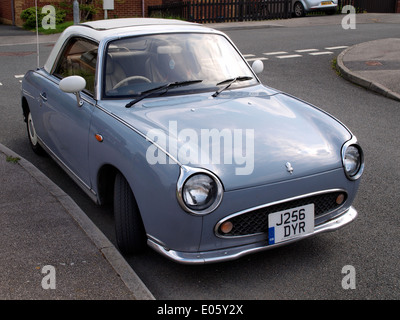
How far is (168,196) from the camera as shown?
346 cm

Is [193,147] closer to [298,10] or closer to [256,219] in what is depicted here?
[256,219]

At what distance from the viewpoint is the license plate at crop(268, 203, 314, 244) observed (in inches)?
144

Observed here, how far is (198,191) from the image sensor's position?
345 centimetres

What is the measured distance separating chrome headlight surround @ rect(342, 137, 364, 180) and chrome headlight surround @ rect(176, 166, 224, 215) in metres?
1.03

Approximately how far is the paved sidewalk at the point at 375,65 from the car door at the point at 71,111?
19.5 ft

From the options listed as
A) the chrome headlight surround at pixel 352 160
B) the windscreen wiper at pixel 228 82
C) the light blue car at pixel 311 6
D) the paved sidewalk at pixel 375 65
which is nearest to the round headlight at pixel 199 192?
the chrome headlight surround at pixel 352 160

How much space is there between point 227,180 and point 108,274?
104 cm

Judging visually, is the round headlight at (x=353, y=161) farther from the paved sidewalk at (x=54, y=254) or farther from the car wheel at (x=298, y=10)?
the car wheel at (x=298, y=10)

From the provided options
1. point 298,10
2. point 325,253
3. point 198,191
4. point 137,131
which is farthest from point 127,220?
point 298,10

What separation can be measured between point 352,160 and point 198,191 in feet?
4.12

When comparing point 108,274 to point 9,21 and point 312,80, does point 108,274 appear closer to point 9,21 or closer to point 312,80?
point 312,80

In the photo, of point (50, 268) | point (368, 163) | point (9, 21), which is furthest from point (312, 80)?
point (9, 21)

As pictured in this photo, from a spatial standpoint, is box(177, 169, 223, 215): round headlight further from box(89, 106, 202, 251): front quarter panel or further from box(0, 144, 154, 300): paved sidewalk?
box(0, 144, 154, 300): paved sidewalk
